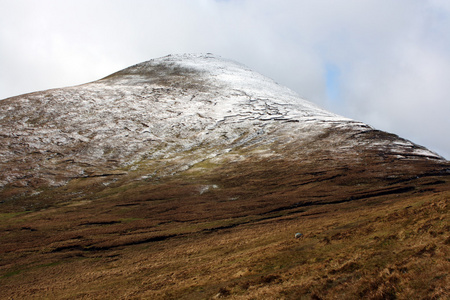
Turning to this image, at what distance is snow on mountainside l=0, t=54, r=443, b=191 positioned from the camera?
98250mm

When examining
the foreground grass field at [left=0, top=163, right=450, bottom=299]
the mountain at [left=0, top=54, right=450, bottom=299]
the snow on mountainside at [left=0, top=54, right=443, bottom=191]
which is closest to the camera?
the foreground grass field at [left=0, top=163, right=450, bottom=299]

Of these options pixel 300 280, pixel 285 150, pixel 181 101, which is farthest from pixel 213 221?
pixel 181 101

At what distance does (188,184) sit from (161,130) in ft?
180

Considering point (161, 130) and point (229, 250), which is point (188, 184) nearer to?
point (229, 250)

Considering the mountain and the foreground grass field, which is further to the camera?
the mountain

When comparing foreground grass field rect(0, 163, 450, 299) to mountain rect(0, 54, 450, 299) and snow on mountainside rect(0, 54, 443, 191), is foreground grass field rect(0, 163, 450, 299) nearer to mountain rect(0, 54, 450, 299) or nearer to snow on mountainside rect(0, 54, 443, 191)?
mountain rect(0, 54, 450, 299)

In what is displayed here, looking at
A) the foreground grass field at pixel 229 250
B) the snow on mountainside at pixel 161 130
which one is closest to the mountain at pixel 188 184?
the foreground grass field at pixel 229 250

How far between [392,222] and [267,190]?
4252cm

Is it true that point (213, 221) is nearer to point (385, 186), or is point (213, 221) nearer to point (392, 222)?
point (392, 222)

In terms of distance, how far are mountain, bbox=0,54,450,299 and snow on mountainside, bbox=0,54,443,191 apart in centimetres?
73

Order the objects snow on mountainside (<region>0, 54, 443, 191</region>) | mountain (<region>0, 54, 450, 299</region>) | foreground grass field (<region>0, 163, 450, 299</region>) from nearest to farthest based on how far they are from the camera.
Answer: foreground grass field (<region>0, 163, 450, 299</region>) < mountain (<region>0, 54, 450, 299</region>) < snow on mountainside (<region>0, 54, 443, 191</region>)

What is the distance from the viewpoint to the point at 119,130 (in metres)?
127

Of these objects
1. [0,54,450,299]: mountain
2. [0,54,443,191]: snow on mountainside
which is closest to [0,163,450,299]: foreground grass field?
[0,54,450,299]: mountain

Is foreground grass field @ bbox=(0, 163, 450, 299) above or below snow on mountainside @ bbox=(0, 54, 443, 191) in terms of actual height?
below
